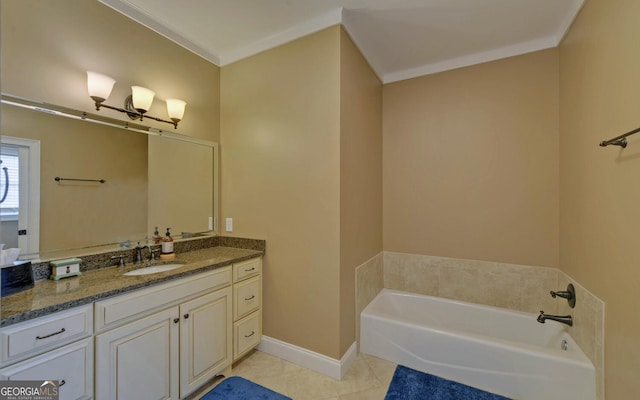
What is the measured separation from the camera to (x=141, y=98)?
1985 millimetres

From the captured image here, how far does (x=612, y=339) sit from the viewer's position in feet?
4.99

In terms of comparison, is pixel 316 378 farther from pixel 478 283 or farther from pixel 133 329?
pixel 478 283

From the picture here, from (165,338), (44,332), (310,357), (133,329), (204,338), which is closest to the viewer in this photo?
(44,332)

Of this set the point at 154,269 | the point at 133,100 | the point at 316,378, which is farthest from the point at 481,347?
the point at 133,100

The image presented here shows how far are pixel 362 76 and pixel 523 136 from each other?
58.9 inches

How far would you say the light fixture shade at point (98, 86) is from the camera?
1.76 m

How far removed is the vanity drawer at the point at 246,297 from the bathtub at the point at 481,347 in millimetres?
921

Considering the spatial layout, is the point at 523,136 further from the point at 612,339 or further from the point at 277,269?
the point at 277,269

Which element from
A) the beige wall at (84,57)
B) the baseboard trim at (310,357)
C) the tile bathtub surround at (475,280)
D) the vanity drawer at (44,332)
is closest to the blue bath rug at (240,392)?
the baseboard trim at (310,357)

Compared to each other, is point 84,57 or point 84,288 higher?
point 84,57

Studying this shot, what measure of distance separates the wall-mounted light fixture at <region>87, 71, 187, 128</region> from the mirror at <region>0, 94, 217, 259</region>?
0.33 feet

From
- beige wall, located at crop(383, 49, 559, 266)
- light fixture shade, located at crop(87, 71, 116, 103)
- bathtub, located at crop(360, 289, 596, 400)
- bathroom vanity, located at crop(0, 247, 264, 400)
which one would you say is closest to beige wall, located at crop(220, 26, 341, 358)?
bathroom vanity, located at crop(0, 247, 264, 400)

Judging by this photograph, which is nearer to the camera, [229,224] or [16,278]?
[16,278]

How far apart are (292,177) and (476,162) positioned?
1.72 m
